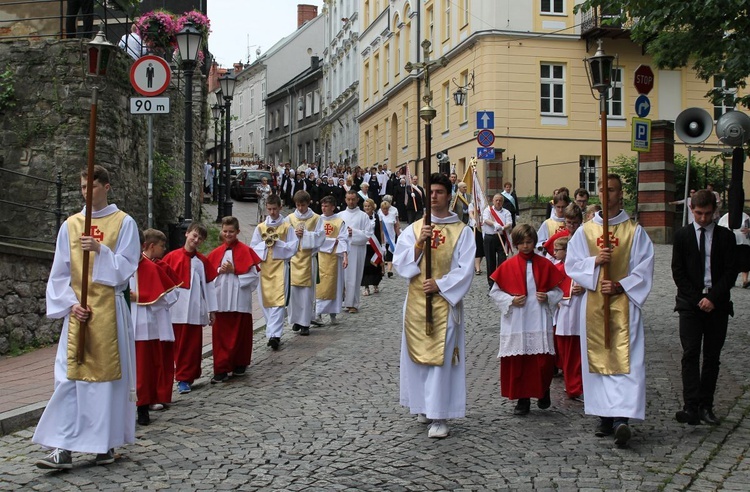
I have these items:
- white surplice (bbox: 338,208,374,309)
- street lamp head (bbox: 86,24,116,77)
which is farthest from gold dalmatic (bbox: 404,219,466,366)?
white surplice (bbox: 338,208,374,309)

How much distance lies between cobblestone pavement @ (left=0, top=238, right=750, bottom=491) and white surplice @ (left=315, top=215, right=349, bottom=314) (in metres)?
4.39

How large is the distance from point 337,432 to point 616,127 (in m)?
31.5

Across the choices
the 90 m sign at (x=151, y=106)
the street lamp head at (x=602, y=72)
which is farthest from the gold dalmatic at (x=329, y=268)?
the street lamp head at (x=602, y=72)

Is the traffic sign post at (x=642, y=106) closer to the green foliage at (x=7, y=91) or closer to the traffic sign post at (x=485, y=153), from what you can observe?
the traffic sign post at (x=485, y=153)

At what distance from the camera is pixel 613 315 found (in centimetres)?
796

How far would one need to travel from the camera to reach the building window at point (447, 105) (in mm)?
41844

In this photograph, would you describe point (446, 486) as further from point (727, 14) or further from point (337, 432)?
point (727, 14)

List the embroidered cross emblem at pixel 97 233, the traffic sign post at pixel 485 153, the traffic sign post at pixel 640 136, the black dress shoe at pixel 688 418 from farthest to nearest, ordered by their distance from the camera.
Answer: the traffic sign post at pixel 485 153 < the traffic sign post at pixel 640 136 < the black dress shoe at pixel 688 418 < the embroidered cross emblem at pixel 97 233

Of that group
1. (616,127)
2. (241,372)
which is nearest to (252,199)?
(616,127)

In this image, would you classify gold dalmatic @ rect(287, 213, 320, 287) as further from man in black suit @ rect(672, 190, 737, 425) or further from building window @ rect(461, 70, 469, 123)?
building window @ rect(461, 70, 469, 123)

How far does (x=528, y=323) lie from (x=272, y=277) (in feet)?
16.4

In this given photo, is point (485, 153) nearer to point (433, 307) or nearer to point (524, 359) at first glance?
point (524, 359)

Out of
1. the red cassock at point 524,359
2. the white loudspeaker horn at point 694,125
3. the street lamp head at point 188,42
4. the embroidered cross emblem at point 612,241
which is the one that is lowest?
the red cassock at point 524,359

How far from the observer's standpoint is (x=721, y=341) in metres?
8.32
